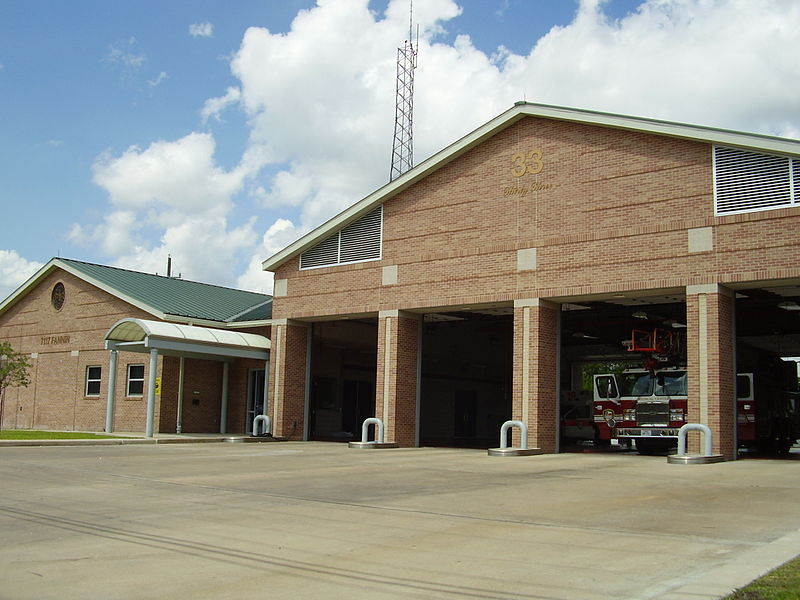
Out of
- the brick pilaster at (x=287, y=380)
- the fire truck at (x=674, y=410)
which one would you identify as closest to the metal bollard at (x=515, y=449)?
the fire truck at (x=674, y=410)

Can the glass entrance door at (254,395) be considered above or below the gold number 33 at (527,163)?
below

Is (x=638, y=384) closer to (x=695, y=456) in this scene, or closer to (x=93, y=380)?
(x=695, y=456)

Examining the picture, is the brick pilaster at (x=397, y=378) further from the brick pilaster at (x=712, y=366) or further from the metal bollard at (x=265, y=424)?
the brick pilaster at (x=712, y=366)

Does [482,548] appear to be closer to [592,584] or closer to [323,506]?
[592,584]

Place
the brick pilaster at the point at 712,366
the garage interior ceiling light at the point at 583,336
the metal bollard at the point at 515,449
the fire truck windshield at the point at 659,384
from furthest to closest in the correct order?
the garage interior ceiling light at the point at 583,336
the fire truck windshield at the point at 659,384
the metal bollard at the point at 515,449
the brick pilaster at the point at 712,366

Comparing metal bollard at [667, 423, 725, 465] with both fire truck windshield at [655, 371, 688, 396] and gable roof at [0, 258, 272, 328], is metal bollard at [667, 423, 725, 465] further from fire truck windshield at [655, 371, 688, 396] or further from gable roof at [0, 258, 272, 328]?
gable roof at [0, 258, 272, 328]

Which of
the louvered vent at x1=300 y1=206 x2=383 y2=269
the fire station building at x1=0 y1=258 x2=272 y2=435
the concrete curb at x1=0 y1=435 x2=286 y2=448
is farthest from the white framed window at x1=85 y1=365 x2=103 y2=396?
the louvered vent at x1=300 y1=206 x2=383 y2=269

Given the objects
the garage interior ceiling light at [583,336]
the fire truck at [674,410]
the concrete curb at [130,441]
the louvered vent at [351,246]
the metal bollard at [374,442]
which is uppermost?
the louvered vent at [351,246]

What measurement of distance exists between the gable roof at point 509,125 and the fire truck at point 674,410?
7.08 metres

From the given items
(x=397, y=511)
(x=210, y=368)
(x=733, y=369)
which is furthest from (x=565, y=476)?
(x=210, y=368)

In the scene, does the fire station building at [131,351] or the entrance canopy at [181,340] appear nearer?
the entrance canopy at [181,340]

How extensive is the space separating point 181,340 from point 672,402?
15.2 m

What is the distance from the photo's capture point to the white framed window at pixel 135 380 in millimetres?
31891

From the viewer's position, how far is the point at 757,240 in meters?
19.8
